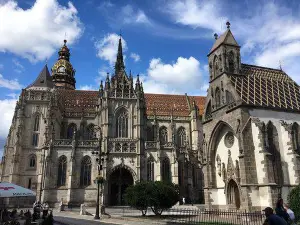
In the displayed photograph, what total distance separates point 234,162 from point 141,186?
8.31m

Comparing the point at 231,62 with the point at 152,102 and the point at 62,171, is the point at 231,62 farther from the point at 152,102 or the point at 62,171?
the point at 152,102

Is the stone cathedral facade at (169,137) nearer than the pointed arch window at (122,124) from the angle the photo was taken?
Yes

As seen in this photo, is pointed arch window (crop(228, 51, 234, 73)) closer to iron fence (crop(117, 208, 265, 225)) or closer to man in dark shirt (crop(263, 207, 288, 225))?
iron fence (crop(117, 208, 265, 225))

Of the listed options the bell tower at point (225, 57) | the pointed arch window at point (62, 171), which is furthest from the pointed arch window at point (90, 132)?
the bell tower at point (225, 57)

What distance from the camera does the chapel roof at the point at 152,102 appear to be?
5591 centimetres

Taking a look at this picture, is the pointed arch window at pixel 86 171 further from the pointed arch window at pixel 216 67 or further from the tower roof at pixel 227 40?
the tower roof at pixel 227 40

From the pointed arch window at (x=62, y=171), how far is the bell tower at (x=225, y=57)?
2366cm

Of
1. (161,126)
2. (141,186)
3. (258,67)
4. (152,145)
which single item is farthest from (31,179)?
(258,67)

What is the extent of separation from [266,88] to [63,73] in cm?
5603

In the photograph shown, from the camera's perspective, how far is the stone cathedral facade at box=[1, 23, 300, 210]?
75.6 feet

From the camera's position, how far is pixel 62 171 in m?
40.3

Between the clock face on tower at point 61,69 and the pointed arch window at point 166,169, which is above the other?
the clock face on tower at point 61,69

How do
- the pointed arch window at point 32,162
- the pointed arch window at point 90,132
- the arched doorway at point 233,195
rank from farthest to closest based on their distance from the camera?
the pointed arch window at point 90,132 → the pointed arch window at point 32,162 → the arched doorway at point 233,195

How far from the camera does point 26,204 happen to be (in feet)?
154
